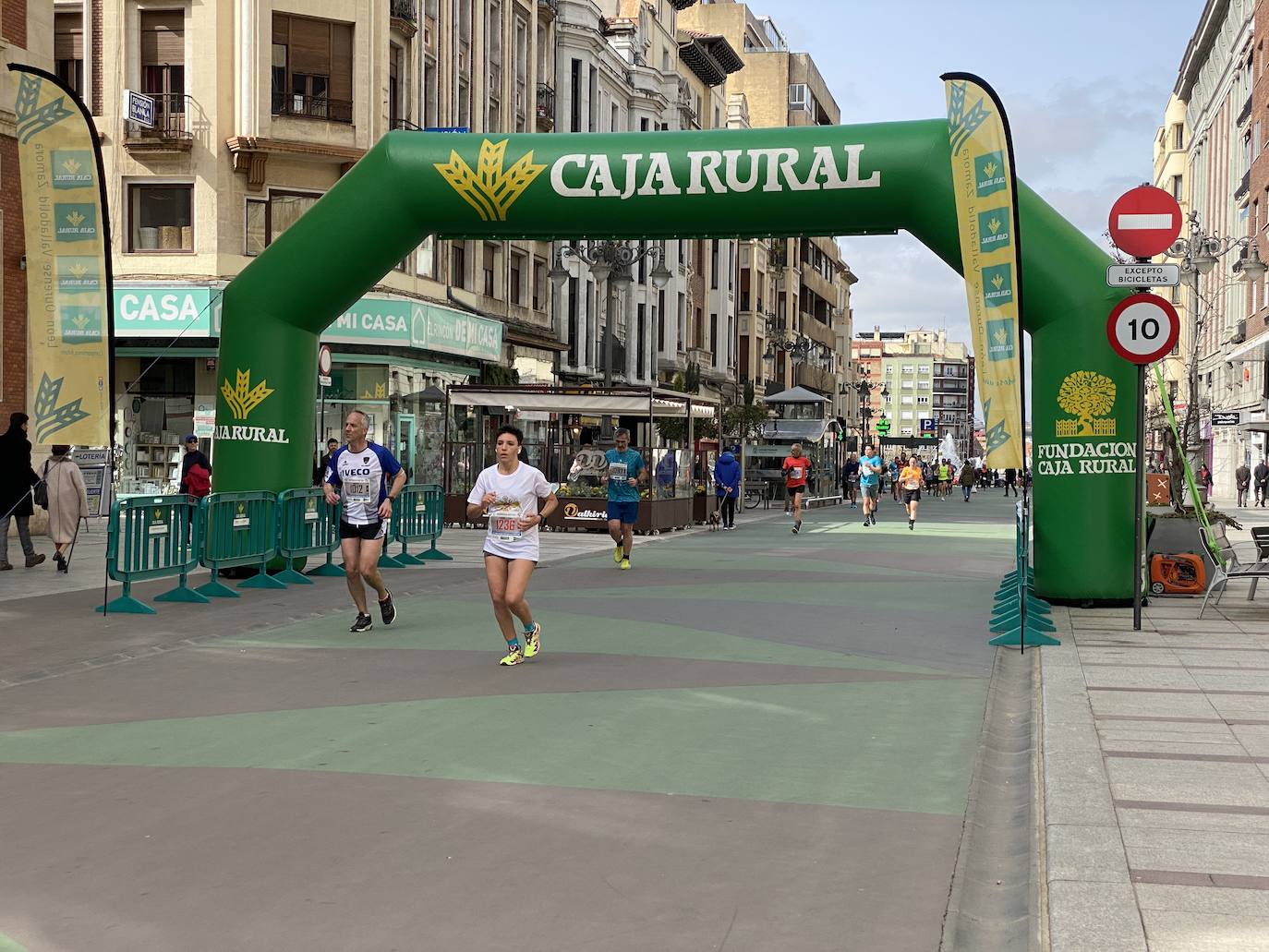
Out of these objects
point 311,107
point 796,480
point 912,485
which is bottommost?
point 912,485

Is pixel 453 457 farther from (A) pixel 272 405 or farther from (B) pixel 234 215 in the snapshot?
(A) pixel 272 405

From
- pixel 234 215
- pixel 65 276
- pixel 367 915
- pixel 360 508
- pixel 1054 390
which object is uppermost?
pixel 234 215

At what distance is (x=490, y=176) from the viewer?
15508mm

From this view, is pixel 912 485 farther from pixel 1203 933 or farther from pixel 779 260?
pixel 779 260

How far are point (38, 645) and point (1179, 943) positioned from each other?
927 centimetres

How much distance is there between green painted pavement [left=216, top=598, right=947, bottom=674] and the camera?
36.8 ft

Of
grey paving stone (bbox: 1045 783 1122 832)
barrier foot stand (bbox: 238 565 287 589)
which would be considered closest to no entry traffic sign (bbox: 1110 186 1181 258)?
grey paving stone (bbox: 1045 783 1122 832)

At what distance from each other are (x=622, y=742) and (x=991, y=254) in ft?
20.1

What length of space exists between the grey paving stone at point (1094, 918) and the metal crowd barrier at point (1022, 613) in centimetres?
660

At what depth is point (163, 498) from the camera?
1420 cm

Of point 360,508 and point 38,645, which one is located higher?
point 360,508

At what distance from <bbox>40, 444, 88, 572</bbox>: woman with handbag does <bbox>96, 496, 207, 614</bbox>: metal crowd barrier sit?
3.65 metres

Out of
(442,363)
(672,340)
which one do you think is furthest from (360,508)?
(672,340)

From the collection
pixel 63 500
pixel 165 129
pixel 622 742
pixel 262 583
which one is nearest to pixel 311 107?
pixel 165 129
